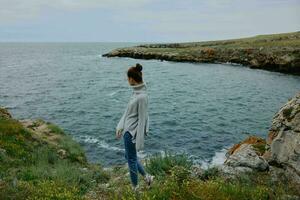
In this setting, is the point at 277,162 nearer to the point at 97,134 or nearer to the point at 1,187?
the point at 1,187

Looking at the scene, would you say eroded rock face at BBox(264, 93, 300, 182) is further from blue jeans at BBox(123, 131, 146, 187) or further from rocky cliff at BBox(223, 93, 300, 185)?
blue jeans at BBox(123, 131, 146, 187)

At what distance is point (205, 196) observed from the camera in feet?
20.0

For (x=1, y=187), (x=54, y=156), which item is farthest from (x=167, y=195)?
(x=54, y=156)

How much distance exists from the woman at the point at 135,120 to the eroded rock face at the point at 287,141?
4.35 meters

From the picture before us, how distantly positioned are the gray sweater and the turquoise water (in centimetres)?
1058

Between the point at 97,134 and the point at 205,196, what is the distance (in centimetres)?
1940

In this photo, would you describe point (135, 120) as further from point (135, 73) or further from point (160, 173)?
point (160, 173)

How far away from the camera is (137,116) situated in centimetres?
863

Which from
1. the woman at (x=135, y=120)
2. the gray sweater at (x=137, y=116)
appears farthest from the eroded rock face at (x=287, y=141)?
the gray sweater at (x=137, y=116)

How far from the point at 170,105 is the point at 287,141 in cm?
2569

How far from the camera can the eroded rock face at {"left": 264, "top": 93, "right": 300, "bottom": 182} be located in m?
10.5

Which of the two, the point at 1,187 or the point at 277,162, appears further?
the point at 277,162

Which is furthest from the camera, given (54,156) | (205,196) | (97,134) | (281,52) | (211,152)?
(281,52)

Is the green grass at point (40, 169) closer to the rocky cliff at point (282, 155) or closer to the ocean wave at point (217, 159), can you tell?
the rocky cliff at point (282, 155)
